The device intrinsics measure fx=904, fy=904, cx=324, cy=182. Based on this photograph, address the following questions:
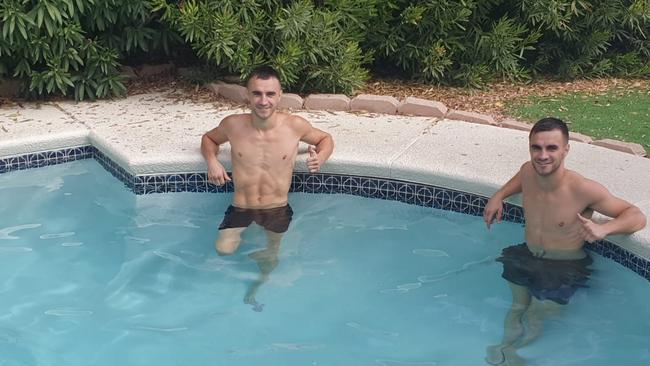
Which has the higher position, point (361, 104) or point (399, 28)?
point (399, 28)

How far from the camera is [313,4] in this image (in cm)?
709

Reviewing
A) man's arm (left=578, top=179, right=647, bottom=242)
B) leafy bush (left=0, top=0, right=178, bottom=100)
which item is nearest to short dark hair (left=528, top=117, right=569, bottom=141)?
man's arm (left=578, top=179, right=647, bottom=242)

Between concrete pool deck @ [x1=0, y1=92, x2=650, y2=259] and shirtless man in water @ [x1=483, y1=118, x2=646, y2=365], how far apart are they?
23cm

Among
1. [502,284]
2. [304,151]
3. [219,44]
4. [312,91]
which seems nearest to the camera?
[502,284]

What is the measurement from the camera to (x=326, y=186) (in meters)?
5.72

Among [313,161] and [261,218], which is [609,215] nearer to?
[313,161]

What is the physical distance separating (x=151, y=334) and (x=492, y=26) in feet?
14.7

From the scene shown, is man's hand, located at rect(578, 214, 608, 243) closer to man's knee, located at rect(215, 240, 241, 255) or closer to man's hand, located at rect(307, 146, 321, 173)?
man's hand, located at rect(307, 146, 321, 173)

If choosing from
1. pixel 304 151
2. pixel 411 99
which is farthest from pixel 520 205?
pixel 411 99

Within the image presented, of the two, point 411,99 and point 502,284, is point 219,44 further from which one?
point 502,284

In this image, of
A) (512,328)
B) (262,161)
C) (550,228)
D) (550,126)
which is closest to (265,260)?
(262,161)

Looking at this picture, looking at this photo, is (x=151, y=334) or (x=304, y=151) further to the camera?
A: (x=304, y=151)

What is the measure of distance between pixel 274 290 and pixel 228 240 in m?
0.54

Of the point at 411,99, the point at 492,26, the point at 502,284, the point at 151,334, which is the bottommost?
the point at 151,334
